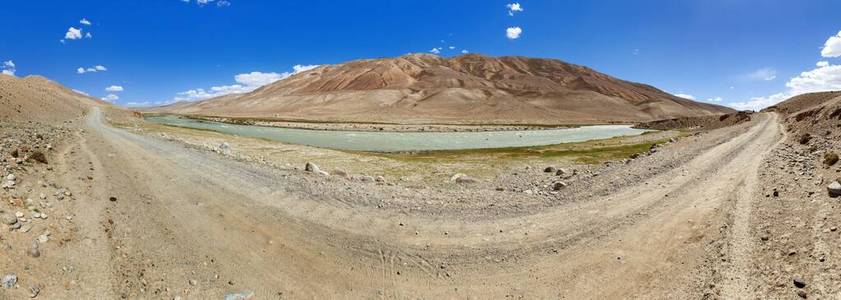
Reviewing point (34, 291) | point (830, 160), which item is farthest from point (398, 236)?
point (830, 160)

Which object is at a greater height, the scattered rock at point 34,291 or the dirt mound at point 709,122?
the dirt mound at point 709,122

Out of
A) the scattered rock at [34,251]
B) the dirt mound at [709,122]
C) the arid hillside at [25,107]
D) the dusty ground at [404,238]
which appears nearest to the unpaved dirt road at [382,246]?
the dusty ground at [404,238]

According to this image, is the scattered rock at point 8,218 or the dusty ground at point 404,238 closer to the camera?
the dusty ground at point 404,238

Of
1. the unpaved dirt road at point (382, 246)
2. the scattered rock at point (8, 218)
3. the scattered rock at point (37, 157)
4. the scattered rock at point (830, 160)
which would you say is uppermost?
the scattered rock at point (830, 160)

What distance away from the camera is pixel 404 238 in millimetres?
12844

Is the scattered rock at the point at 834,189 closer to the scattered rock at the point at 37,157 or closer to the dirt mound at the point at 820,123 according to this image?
the dirt mound at the point at 820,123

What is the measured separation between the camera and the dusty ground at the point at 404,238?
9336 millimetres

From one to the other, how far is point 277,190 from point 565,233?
1231 centimetres

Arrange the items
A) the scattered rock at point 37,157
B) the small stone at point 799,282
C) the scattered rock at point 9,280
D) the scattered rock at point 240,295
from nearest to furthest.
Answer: the scattered rock at point 9,280
the small stone at point 799,282
the scattered rock at point 240,295
the scattered rock at point 37,157

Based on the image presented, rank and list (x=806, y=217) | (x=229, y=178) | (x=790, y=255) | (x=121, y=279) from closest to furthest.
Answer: (x=121, y=279)
(x=790, y=255)
(x=806, y=217)
(x=229, y=178)

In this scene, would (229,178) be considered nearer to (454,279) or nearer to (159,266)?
(159,266)

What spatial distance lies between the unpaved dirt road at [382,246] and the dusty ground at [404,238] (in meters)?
0.05

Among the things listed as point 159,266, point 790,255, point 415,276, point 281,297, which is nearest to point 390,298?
point 415,276

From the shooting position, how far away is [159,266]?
10008mm
